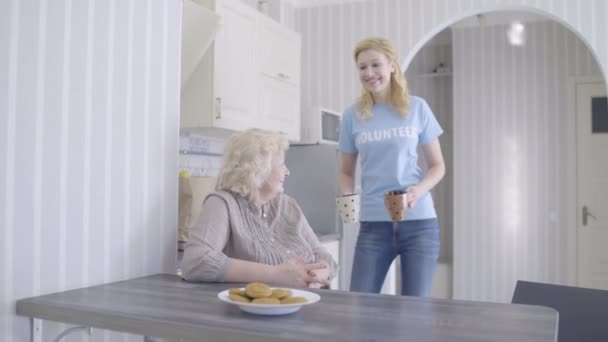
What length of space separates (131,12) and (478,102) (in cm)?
412

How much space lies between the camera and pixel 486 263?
16.7 ft

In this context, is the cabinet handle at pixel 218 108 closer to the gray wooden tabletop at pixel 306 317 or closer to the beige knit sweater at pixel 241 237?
the beige knit sweater at pixel 241 237

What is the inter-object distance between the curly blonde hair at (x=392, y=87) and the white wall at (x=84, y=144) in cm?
70

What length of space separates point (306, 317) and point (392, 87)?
1.28m

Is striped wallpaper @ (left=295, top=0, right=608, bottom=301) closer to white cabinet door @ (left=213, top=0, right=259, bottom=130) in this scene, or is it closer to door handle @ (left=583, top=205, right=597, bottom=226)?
door handle @ (left=583, top=205, right=597, bottom=226)

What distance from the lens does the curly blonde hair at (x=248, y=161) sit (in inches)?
69.2

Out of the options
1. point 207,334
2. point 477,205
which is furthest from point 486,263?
point 207,334

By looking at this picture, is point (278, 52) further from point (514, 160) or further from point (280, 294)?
point (280, 294)

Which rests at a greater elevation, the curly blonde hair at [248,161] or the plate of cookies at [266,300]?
the curly blonde hair at [248,161]

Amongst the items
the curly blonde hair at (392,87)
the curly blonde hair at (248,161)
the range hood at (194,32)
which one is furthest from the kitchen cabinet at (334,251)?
the curly blonde hair at (248,161)

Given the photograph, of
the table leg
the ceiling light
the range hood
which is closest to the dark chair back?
the table leg

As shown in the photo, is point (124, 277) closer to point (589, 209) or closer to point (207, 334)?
point (207, 334)

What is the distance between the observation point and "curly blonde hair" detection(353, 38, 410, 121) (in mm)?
2127

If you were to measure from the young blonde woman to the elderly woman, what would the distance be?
1.05 ft
